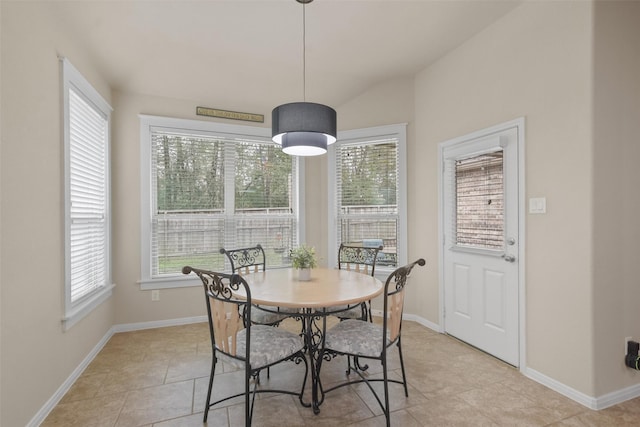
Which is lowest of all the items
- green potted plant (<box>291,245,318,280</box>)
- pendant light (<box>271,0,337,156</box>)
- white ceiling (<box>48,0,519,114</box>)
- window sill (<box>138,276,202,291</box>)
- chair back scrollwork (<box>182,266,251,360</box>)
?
window sill (<box>138,276,202,291</box>)

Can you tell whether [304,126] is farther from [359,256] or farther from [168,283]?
[168,283]

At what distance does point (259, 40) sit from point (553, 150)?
2.66 meters

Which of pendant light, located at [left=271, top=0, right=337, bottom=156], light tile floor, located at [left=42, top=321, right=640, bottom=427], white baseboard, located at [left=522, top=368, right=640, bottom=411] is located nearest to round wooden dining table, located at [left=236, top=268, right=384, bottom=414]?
light tile floor, located at [left=42, top=321, right=640, bottom=427]

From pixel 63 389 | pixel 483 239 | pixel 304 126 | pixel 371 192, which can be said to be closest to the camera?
pixel 304 126

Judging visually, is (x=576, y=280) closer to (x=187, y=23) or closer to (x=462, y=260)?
(x=462, y=260)

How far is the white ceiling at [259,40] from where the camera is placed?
8.27 feet

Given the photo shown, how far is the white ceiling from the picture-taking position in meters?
2.52

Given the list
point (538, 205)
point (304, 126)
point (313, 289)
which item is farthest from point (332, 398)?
point (538, 205)

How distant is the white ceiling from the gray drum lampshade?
36.3 inches

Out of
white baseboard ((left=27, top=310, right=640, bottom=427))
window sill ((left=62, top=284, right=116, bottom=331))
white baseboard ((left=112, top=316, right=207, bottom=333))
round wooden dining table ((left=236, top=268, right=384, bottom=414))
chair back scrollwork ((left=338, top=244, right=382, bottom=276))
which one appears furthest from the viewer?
white baseboard ((left=112, top=316, right=207, bottom=333))

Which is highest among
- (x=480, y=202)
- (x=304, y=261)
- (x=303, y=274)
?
(x=480, y=202)

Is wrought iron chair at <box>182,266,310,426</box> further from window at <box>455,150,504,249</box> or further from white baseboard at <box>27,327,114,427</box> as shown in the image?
window at <box>455,150,504,249</box>

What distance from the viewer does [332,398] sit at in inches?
88.6

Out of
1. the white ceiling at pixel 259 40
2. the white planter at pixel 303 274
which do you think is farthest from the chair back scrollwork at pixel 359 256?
the white ceiling at pixel 259 40
